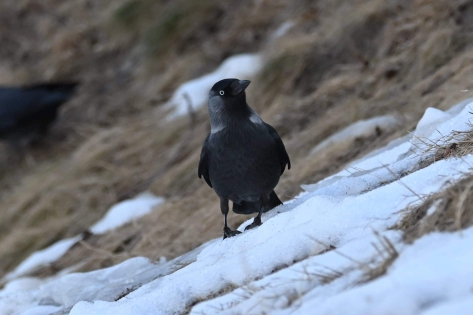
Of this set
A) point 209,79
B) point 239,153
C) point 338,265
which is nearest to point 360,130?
point 239,153

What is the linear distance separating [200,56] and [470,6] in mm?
3868

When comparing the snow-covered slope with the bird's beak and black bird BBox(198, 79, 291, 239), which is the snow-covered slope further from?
the bird's beak

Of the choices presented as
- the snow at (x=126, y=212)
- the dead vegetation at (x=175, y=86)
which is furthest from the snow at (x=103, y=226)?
the dead vegetation at (x=175, y=86)

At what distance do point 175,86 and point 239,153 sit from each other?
511 centimetres

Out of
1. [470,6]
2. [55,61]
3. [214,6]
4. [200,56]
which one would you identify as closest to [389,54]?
[470,6]

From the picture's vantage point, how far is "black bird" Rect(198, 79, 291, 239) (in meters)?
4.18

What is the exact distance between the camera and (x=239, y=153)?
4172 millimetres

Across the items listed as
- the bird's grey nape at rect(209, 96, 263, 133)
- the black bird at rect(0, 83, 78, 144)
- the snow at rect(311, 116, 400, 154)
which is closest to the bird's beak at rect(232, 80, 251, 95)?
the bird's grey nape at rect(209, 96, 263, 133)

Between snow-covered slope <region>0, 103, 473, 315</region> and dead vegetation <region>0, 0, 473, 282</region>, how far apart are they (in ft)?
1.97

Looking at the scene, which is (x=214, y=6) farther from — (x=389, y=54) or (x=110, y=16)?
(x=389, y=54)

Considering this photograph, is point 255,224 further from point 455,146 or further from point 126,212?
point 126,212

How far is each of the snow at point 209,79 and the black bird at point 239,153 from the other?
3.71m

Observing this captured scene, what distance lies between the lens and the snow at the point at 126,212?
22.5ft

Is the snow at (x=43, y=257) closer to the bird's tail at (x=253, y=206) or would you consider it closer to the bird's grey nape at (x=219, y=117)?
the bird's tail at (x=253, y=206)
